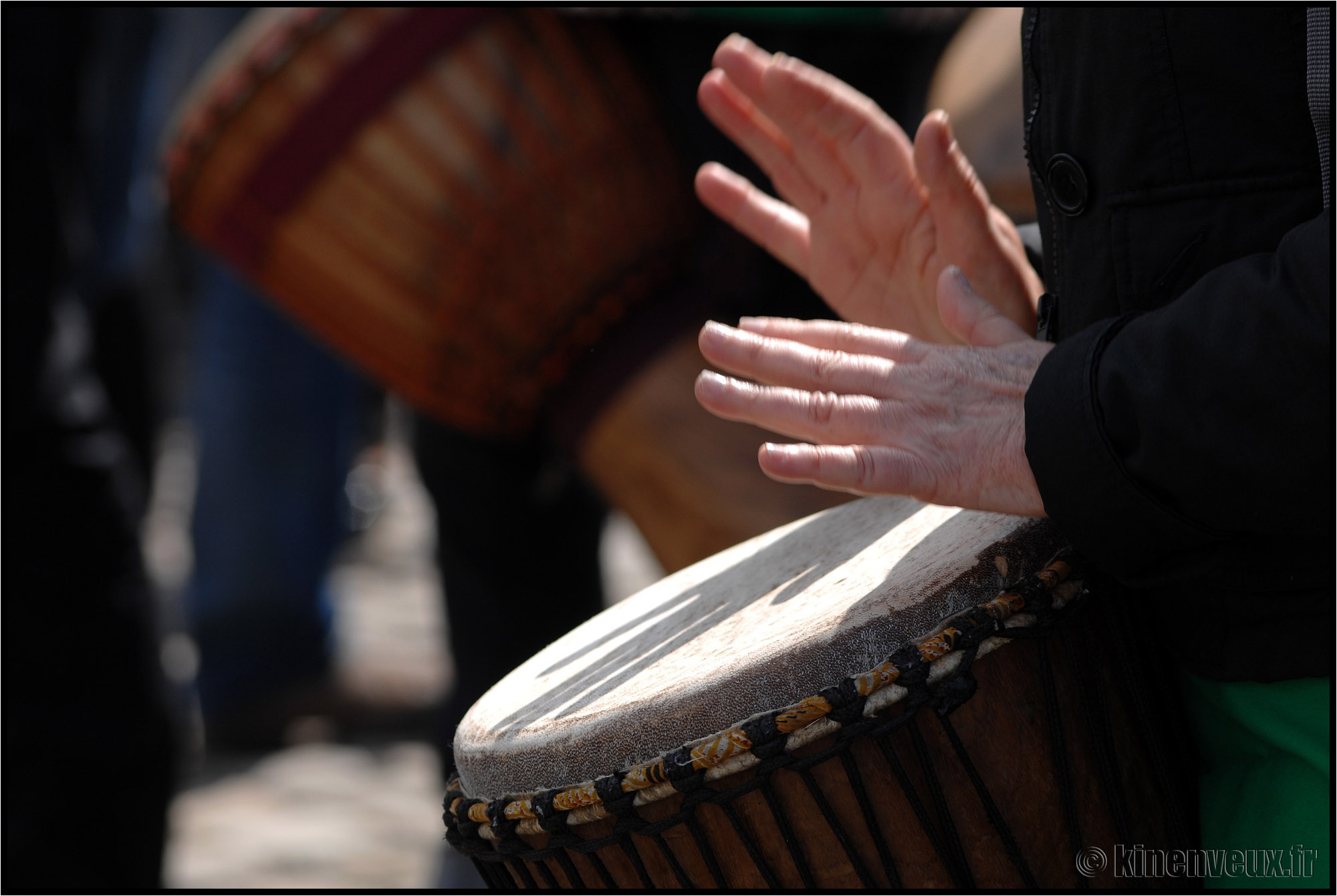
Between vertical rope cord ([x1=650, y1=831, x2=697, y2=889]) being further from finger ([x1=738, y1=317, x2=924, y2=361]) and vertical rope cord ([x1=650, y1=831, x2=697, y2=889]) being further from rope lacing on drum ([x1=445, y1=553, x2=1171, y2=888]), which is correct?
finger ([x1=738, y1=317, x2=924, y2=361])

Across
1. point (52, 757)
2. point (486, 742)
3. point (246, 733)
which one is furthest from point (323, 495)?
point (486, 742)

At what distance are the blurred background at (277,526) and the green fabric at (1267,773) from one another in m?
0.66

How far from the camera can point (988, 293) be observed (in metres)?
0.98

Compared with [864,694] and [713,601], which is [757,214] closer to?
[713,601]

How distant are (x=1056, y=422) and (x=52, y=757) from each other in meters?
1.26

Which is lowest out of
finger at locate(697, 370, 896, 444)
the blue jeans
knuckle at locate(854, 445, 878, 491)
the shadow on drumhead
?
the blue jeans

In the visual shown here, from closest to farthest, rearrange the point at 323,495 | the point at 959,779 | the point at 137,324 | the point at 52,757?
the point at 959,779
the point at 52,757
the point at 323,495
the point at 137,324

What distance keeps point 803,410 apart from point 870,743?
21cm

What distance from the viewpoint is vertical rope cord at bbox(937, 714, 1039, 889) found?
0.75 m

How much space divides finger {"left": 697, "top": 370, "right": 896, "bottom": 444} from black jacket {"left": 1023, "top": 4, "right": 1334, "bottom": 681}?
0.10 metres

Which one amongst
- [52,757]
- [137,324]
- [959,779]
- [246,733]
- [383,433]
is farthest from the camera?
[383,433]

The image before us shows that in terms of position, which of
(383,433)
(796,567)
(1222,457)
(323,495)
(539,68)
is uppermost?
(539,68)

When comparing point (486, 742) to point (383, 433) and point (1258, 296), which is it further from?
point (383, 433)

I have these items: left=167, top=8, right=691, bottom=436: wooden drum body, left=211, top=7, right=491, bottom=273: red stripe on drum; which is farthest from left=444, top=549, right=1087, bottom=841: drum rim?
left=211, top=7, right=491, bottom=273: red stripe on drum
